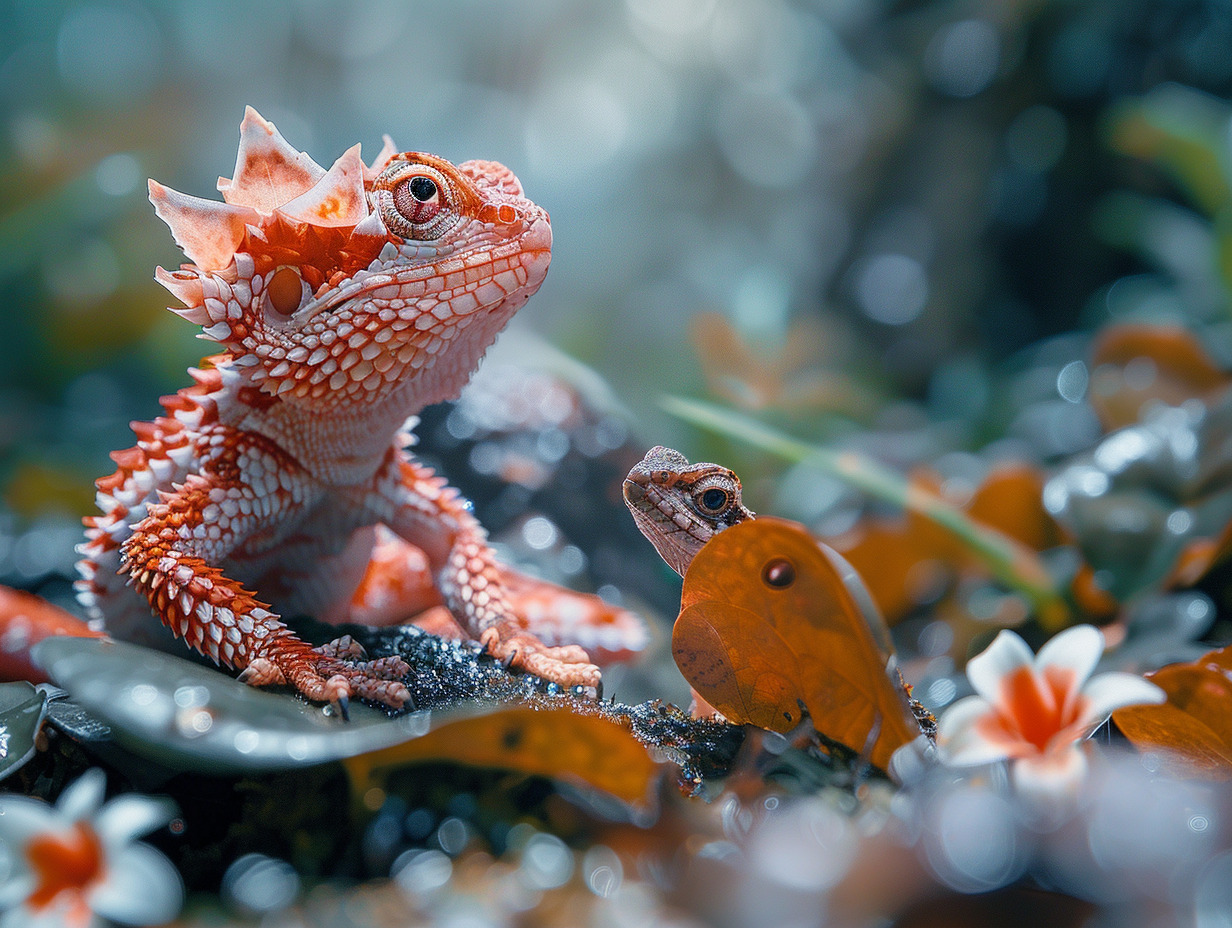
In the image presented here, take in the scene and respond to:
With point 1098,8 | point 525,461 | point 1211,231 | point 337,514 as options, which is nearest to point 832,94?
point 1098,8

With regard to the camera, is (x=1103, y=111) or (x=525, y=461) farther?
(x=1103, y=111)

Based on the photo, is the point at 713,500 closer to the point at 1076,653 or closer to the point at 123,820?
the point at 1076,653

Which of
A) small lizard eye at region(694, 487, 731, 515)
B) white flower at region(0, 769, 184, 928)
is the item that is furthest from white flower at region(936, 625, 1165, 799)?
white flower at region(0, 769, 184, 928)

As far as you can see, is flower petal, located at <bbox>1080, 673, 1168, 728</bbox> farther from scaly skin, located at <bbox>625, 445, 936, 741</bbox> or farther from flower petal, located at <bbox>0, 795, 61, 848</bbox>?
flower petal, located at <bbox>0, 795, 61, 848</bbox>

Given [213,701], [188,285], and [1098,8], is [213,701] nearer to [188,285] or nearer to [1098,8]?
[188,285]

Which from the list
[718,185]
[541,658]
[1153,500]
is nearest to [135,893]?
[541,658]
